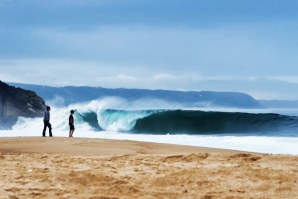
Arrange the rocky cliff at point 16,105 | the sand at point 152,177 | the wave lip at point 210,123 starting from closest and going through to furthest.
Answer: the sand at point 152,177 → the wave lip at point 210,123 → the rocky cliff at point 16,105

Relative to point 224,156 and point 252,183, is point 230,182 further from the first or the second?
point 224,156

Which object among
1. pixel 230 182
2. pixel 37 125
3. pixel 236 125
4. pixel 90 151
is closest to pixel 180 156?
pixel 230 182

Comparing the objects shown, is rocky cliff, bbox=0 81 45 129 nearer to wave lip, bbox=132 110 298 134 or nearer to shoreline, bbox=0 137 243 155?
wave lip, bbox=132 110 298 134

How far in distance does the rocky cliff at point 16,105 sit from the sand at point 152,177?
34173 millimetres

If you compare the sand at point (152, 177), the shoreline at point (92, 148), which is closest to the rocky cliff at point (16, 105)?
the shoreline at point (92, 148)

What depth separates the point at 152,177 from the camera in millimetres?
7254

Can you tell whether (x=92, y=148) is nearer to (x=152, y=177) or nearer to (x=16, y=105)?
(x=152, y=177)

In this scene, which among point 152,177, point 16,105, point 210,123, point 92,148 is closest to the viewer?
point 152,177

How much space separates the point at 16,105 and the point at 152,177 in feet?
136

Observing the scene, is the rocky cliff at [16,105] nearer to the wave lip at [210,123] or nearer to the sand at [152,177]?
the wave lip at [210,123]

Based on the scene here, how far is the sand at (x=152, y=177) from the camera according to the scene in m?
6.39

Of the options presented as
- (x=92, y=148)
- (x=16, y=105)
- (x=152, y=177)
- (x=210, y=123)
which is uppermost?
(x=16, y=105)

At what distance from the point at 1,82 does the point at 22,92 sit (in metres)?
3.05

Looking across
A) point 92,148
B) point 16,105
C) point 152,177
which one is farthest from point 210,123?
point 152,177
